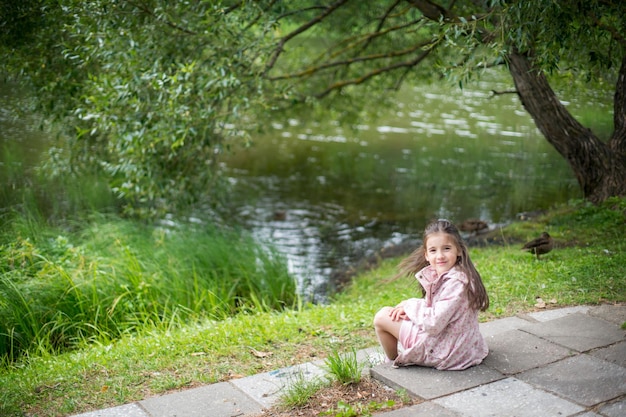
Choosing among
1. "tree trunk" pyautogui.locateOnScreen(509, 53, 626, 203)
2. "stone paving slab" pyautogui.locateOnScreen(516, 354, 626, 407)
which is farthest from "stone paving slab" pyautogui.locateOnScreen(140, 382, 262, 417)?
"tree trunk" pyautogui.locateOnScreen(509, 53, 626, 203)

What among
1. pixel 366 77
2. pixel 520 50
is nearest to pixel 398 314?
pixel 520 50

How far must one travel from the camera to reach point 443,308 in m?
4.29

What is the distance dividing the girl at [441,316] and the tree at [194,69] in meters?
2.24

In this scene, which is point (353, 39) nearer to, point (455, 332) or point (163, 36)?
point (163, 36)

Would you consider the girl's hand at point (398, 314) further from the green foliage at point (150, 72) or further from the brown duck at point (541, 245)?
the green foliage at point (150, 72)

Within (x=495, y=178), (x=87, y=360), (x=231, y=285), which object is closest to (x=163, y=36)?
(x=231, y=285)

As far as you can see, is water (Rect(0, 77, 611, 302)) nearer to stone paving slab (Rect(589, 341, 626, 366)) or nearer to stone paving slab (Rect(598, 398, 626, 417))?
stone paving slab (Rect(589, 341, 626, 366))

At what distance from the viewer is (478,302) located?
4.38m

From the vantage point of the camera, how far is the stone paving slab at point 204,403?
13.2 ft

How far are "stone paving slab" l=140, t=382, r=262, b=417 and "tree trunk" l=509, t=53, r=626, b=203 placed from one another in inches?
266

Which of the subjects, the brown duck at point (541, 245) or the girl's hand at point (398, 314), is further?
the brown duck at point (541, 245)

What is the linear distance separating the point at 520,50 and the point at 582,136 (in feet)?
12.0

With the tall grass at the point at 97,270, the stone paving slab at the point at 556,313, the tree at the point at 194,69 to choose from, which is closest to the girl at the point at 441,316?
the stone paving slab at the point at 556,313

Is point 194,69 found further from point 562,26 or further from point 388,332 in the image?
point 388,332
